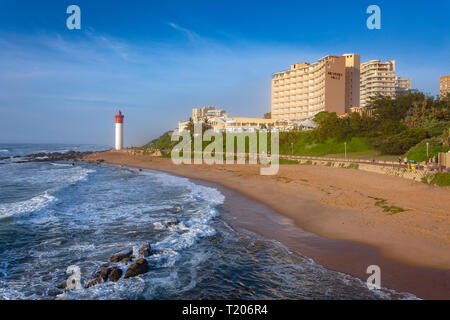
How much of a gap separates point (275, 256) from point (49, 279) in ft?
21.4

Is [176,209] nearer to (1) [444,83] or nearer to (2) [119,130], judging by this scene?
(2) [119,130]

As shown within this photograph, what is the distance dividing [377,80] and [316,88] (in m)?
34.6

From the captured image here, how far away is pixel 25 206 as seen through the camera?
649 inches

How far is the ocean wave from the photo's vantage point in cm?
1495

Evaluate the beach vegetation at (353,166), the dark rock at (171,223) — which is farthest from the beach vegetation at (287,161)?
the dark rock at (171,223)

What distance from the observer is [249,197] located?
19625 millimetres

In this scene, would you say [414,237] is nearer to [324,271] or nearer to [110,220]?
[324,271]

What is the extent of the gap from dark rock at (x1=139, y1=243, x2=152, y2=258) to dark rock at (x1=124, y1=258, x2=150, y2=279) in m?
0.80

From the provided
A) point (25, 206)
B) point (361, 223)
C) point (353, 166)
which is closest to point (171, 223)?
point (361, 223)

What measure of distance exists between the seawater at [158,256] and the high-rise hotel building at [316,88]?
53677 millimetres

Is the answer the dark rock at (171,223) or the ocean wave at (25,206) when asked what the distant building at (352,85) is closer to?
the dark rock at (171,223)

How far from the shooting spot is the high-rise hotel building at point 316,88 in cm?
6169
